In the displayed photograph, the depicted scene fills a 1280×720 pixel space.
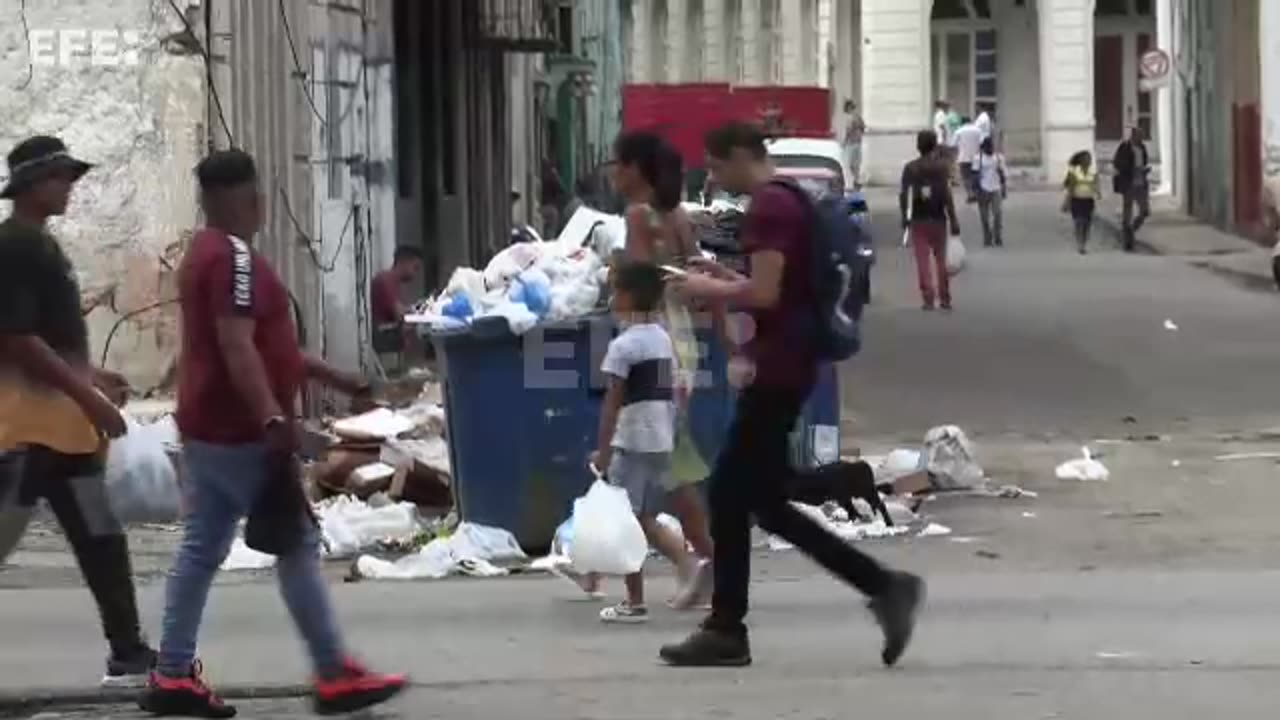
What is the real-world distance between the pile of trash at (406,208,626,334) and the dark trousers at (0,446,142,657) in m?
3.36

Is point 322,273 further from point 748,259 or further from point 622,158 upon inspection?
point 748,259

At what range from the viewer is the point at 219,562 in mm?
7941

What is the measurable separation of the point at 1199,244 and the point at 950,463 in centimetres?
2250

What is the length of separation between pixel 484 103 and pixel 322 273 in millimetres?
9002

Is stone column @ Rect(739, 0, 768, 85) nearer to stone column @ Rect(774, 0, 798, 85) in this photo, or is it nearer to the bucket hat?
stone column @ Rect(774, 0, 798, 85)

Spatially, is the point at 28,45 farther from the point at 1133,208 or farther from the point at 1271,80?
the point at 1133,208

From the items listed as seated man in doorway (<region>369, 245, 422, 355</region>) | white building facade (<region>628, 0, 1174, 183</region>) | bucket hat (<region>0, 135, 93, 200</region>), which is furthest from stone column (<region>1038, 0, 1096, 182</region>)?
bucket hat (<region>0, 135, 93, 200</region>)

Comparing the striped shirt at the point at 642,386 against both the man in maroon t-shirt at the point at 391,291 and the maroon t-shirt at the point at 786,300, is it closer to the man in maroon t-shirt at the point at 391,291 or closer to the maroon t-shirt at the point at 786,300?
the maroon t-shirt at the point at 786,300

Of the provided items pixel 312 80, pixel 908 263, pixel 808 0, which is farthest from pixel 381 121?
pixel 808 0

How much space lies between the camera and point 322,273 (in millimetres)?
17031

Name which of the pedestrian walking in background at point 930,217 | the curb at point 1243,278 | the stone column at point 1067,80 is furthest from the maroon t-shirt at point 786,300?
the stone column at point 1067,80

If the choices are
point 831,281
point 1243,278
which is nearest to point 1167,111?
point 1243,278

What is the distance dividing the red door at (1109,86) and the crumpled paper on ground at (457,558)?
162 ft

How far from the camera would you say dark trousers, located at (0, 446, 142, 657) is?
27.1 ft
